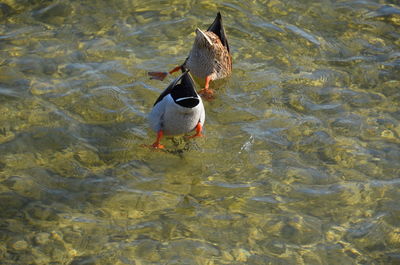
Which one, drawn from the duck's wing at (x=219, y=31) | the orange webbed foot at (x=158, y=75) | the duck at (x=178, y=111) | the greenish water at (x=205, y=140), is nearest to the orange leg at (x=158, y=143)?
the duck at (x=178, y=111)

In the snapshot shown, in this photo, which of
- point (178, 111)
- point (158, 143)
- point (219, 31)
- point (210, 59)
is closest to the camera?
point (178, 111)

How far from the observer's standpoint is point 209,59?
7.25m

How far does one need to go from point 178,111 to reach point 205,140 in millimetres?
584

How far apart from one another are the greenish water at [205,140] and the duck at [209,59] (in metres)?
0.20

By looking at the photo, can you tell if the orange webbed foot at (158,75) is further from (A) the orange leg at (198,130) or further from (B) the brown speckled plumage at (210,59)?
(A) the orange leg at (198,130)

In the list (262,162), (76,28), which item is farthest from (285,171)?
(76,28)

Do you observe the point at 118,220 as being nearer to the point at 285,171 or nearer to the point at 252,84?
the point at 285,171

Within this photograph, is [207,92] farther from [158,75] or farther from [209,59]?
[158,75]

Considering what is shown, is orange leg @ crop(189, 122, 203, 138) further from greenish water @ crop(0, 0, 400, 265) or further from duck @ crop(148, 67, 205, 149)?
greenish water @ crop(0, 0, 400, 265)

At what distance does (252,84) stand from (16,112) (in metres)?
2.99

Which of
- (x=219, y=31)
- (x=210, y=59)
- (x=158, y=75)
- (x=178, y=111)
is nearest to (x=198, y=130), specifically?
(x=178, y=111)

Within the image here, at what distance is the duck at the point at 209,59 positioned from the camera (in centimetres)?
712

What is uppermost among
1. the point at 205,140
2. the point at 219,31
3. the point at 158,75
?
the point at 219,31

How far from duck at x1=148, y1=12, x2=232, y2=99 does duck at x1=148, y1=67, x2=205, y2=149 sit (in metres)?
1.08
